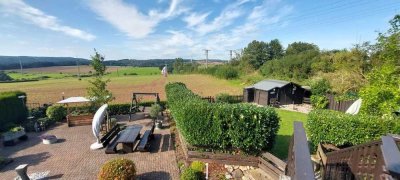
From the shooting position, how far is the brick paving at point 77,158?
905 cm

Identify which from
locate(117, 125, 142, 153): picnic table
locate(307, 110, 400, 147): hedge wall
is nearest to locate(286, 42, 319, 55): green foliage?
locate(307, 110, 400, 147): hedge wall

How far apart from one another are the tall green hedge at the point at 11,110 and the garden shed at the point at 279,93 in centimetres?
2279

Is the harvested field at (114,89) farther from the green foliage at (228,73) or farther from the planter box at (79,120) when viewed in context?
the planter box at (79,120)

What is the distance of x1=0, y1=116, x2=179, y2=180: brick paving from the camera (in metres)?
9.05

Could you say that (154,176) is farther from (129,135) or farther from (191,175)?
(129,135)

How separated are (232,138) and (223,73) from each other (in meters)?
54.2

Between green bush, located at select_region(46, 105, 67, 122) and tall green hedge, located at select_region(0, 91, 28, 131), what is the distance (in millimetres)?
2243

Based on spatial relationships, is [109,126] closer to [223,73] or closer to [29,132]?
[29,132]

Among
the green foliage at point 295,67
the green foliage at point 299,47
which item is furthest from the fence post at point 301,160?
the green foliage at point 299,47

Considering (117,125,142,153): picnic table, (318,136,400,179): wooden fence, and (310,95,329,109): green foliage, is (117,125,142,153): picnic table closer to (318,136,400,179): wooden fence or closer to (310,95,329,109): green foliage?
(318,136,400,179): wooden fence

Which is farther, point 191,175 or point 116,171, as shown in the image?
point 191,175

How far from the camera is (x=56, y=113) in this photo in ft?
56.9

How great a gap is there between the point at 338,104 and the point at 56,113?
83.5ft

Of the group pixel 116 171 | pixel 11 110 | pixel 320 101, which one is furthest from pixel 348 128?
pixel 11 110
